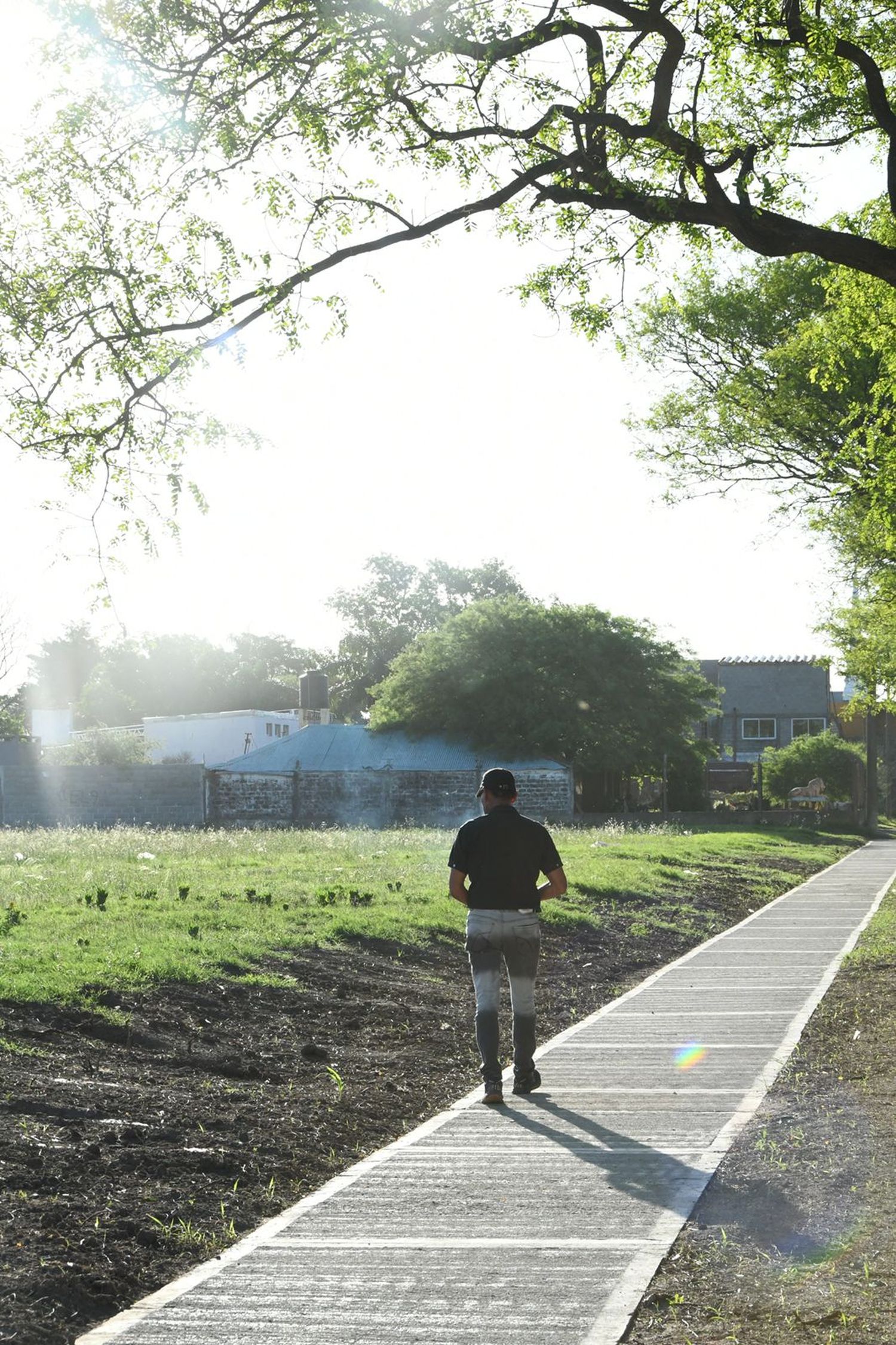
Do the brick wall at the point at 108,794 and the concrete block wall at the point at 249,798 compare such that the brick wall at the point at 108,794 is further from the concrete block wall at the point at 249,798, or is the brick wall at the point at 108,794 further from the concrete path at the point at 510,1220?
the concrete path at the point at 510,1220

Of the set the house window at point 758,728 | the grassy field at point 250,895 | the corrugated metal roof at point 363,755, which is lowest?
the grassy field at point 250,895

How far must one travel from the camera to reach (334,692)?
9662cm

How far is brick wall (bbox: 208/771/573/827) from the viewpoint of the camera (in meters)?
49.6

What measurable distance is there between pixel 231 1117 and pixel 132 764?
1696 inches

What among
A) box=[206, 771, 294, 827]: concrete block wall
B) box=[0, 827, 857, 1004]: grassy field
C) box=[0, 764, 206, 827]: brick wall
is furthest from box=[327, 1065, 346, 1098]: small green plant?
box=[0, 764, 206, 827]: brick wall

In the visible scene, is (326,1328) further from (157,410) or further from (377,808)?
(377,808)

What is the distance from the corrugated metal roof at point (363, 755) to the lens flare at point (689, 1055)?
40.5m

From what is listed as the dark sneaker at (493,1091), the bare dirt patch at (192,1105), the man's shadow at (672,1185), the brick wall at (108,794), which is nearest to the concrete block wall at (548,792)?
the brick wall at (108,794)

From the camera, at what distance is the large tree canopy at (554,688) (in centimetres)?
5322

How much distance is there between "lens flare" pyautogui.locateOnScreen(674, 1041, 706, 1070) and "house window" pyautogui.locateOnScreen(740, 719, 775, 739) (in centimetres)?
8361

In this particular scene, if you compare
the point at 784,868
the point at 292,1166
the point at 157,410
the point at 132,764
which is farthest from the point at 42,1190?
the point at 132,764

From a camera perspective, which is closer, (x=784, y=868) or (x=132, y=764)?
(x=784, y=868)

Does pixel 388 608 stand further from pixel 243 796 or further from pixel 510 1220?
pixel 510 1220

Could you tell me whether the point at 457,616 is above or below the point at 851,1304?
above
